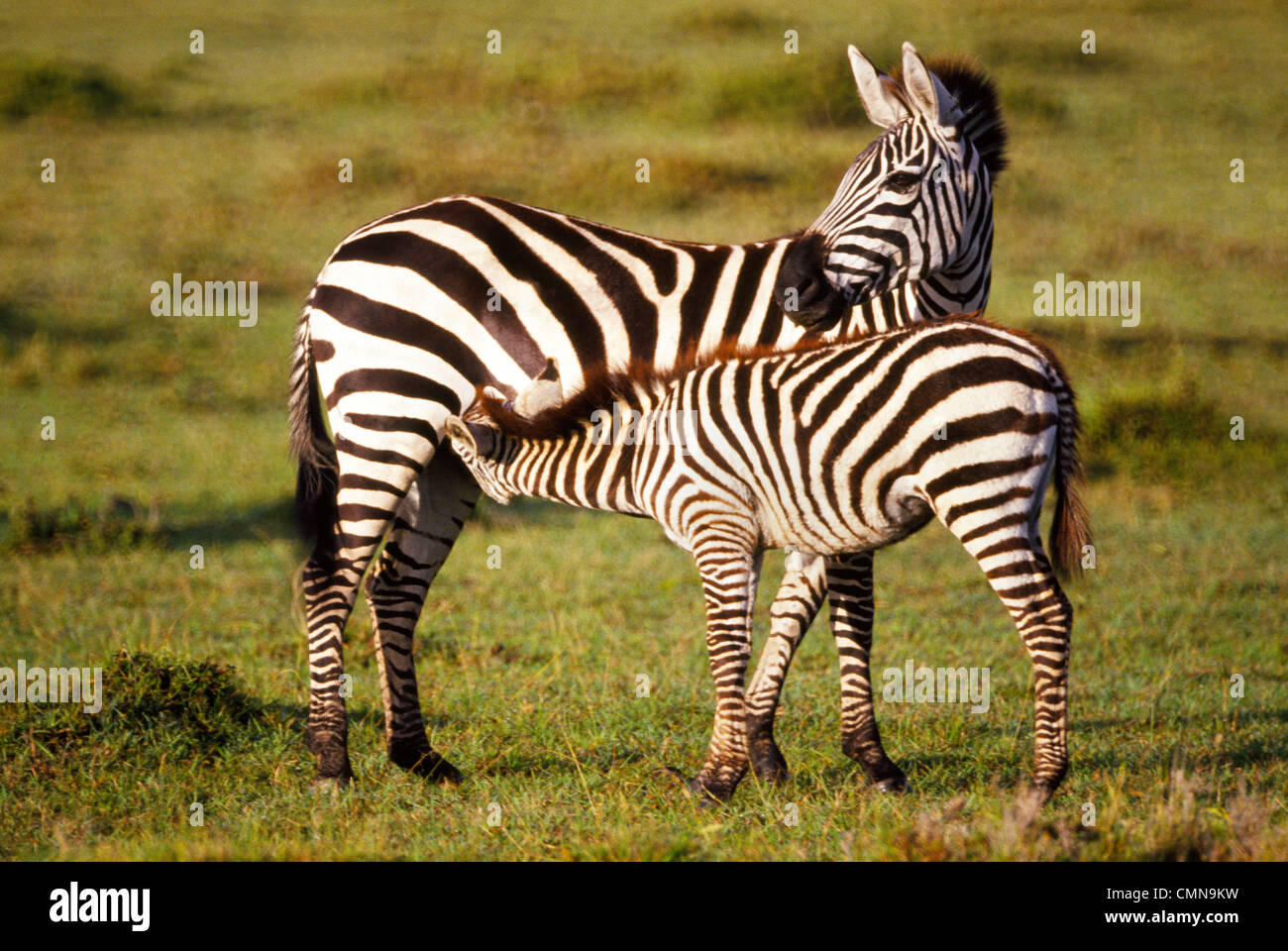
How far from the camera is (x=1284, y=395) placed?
14.4m

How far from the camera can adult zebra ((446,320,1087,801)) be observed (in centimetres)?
532

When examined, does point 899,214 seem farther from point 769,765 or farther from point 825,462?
point 769,765

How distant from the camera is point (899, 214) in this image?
6051 millimetres

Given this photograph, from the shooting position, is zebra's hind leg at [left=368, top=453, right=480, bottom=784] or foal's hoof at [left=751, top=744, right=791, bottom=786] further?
zebra's hind leg at [left=368, top=453, right=480, bottom=784]

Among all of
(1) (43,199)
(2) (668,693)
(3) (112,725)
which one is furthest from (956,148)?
(1) (43,199)

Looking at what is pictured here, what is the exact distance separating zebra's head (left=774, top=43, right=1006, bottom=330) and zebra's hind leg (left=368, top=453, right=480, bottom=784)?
185cm

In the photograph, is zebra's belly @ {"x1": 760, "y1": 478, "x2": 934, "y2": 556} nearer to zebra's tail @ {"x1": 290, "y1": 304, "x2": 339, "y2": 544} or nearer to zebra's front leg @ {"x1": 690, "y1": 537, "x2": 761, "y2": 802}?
zebra's front leg @ {"x1": 690, "y1": 537, "x2": 761, "y2": 802}

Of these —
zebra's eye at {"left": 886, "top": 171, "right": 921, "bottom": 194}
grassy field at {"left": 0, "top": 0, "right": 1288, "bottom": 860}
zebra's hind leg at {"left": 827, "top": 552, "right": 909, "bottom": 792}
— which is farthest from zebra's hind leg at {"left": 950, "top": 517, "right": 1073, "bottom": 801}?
zebra's eye at {"left": 886, "top": 171, "right": 921, "bottom": 194}

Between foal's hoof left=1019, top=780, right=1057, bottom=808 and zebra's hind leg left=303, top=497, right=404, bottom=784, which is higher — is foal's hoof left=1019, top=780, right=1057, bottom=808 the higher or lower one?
the lower one

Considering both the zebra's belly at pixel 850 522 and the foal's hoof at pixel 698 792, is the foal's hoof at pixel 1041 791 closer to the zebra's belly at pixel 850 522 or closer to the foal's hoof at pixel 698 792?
the zebra's belly at pixel 850 522

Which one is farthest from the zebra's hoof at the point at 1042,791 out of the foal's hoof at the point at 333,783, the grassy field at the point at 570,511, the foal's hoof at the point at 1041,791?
the foal's hoof at the point at 333,783

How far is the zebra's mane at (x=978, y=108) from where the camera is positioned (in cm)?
645

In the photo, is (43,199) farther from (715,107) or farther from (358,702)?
(358,702)

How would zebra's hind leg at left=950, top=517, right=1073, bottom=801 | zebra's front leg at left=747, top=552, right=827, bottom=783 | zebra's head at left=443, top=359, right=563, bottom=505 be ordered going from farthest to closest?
zebra's front leg at left=747, top=552, right=827, bottom=783 → zebra's head at left=443, top=359, right=563, bottom=505 → zebra's hind leg at left=950, top=517, right=1073, bottom=801
